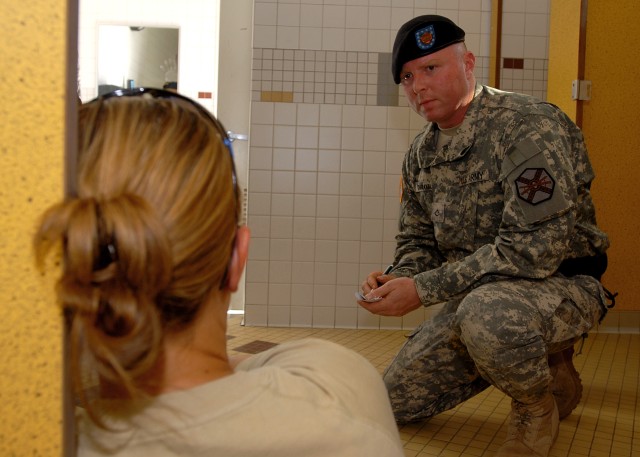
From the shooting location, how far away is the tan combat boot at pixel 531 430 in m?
1.64

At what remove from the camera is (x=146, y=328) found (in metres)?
0.50

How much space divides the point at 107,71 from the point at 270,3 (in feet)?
4.00

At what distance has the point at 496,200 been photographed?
184cm

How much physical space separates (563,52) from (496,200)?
5.29ft

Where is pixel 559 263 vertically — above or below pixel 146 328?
below

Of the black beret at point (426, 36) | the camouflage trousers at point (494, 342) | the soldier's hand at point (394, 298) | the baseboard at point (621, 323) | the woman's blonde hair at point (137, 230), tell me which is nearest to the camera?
the woman's blonde hair at point (137, 230)

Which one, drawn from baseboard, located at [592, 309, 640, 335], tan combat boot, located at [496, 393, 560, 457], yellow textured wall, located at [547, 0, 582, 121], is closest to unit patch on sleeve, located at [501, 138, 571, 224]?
tan combat boot, located at [496, 393, 560, 457]

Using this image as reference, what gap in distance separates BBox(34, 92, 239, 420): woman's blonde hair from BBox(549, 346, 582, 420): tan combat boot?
1688 mm

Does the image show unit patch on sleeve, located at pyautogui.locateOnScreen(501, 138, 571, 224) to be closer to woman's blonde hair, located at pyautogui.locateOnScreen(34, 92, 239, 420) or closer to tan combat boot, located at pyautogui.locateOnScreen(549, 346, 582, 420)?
tan combat boot, located at pyautogui.locateOnScreen(549, 346, 582, 420)

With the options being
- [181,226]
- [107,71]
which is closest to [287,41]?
[107,71]

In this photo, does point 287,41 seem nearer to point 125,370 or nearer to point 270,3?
point 270,3

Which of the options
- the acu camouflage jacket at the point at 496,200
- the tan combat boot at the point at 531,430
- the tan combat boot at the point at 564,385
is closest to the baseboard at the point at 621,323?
the tan combat boot at the point at 564,385

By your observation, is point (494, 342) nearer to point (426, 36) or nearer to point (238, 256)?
point (426, 36)

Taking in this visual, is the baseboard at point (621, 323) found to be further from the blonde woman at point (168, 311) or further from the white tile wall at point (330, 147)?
the blonde woman at point (168, 311)
